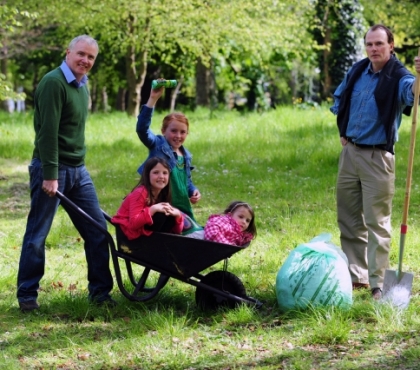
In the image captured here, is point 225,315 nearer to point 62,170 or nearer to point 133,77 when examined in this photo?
point 62,170

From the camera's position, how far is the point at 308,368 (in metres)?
4.40

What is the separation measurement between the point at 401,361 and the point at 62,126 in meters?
2.67

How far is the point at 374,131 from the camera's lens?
5836mm

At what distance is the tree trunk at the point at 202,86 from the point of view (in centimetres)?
2470

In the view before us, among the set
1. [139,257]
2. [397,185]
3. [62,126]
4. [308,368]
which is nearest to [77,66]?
[62,126]

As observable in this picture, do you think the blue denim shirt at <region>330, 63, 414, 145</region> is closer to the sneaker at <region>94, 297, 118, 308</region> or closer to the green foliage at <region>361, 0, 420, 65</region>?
the sneaker at <region>94, 297, 118, 308</region>

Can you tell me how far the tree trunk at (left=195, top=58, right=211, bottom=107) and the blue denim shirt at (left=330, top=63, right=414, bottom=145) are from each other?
18.7 m

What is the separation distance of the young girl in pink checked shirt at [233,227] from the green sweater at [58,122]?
1.07 meters

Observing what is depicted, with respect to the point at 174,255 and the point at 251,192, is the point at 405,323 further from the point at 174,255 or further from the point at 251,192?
the point at 251,192

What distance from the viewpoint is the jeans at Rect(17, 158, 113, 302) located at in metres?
5.46

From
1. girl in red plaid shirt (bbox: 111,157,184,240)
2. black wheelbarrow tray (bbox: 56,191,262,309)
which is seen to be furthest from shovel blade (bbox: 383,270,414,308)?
girl in red plaid shirt (bbox: 111,157,184,240)

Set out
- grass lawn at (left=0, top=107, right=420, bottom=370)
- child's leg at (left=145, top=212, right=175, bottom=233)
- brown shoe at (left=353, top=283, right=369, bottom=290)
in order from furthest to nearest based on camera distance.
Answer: brown shoe at (left=353, top=283, right=369, bottom=290) < child's leg at (left=145, top=212, right=175, bottom=233) < grass lawn at (left=0, top=107, right=420, bottom=370)

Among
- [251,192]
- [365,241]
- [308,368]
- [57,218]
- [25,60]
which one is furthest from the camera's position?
[25,60]

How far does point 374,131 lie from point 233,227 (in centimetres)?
134
